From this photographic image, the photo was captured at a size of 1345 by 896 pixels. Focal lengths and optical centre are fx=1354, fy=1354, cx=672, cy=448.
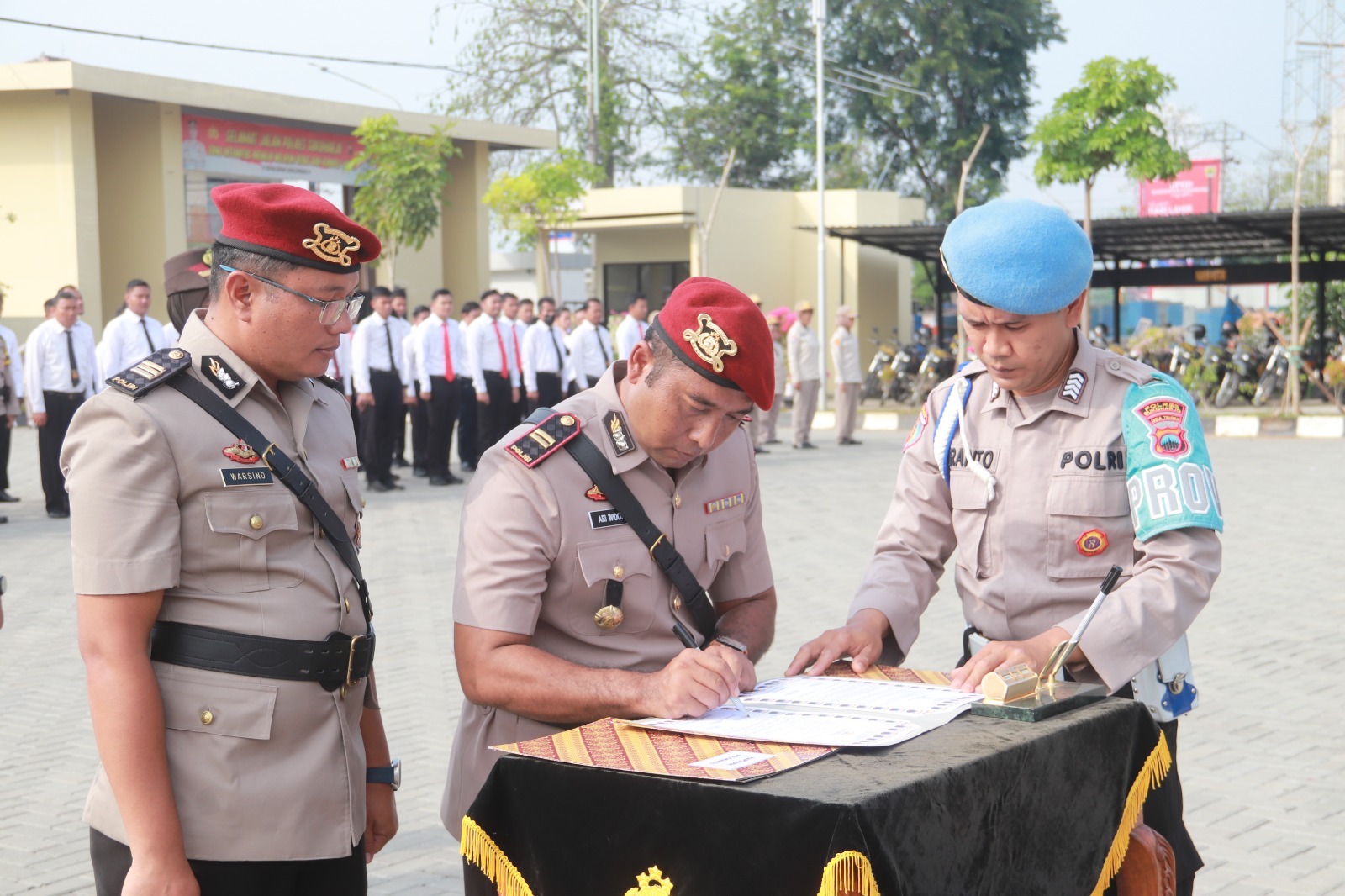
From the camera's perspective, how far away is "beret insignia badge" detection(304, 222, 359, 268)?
221 cm

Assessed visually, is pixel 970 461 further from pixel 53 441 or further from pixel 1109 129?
pixel 1109 129

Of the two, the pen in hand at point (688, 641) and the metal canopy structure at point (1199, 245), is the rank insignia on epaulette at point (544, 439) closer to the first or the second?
the pen in hand at point (688, 641)

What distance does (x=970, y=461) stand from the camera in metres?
2.66

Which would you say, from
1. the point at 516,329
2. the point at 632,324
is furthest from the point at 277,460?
the point at 632,324

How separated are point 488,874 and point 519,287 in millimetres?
38537

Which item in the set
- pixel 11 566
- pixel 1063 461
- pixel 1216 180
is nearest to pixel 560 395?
pixel 11 566

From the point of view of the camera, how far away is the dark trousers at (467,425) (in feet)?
53.1

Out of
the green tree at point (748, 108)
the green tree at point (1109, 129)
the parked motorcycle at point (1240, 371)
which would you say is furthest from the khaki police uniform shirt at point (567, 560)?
the green tree at point (748, 108)

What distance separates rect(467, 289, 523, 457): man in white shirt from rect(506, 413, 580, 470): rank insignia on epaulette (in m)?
13.1

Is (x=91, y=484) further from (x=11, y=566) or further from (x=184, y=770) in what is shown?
(x=11, y=566)

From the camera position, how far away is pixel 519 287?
39.9 metres

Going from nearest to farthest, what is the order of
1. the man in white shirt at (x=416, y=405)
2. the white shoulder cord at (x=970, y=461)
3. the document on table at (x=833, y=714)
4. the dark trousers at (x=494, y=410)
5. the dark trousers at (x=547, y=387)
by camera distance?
the document on table at (x=833, y=714)
the white shoulder cord at (x=970, y=461)
the man in white shirt at (x=416, y=405)
the dark trousers at (x=494, y=410)
the dark trousers at (x=547, y=387)

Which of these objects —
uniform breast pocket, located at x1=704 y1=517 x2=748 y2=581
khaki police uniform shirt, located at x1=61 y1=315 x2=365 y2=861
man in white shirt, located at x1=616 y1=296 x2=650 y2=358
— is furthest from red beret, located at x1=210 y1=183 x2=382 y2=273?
man in white shirt, located at x1=616 y1=296 x2=650 y2=358

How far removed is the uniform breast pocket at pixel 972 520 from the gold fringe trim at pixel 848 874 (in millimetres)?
1116
